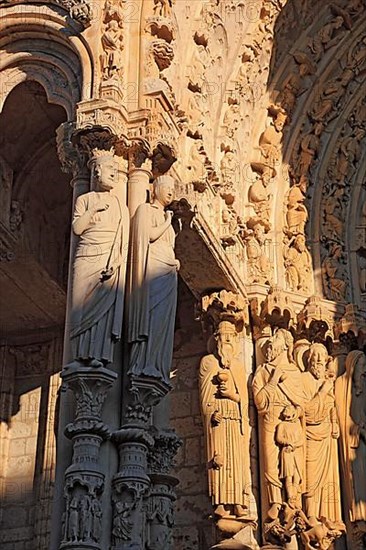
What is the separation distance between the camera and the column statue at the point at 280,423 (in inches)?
375

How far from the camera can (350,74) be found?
11.6 m

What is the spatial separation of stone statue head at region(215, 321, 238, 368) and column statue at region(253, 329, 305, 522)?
29 centimetres

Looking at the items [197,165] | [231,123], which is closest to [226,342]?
[197,165]

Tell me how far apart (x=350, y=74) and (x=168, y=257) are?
4.68 meters

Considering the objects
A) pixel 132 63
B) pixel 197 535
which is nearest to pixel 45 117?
pixel 132 63

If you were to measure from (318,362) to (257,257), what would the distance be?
1.23m

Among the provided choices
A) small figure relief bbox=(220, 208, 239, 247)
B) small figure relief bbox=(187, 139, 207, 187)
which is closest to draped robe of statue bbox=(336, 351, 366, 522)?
small figure relief bbox=(220, 208, 239, 247)

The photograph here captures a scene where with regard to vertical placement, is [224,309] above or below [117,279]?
above

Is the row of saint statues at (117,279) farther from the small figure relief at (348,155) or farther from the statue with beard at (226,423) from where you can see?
the small figure relief at (348,155)

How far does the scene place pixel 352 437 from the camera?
9.99 metres

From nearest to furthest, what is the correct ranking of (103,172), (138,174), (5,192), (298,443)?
(103,172) < (138,174) < (298,443) < (5,192)

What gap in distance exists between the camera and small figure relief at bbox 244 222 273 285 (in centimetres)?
1052

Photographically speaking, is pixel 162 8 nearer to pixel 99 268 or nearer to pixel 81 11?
pixel 81 11

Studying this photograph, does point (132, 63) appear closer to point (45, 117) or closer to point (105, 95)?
point (105, 95)
